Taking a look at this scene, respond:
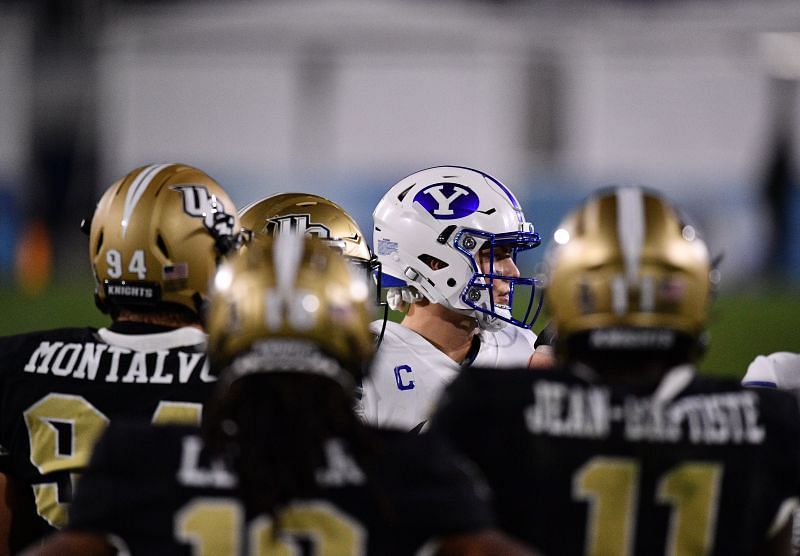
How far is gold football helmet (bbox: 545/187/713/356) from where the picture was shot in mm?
2326

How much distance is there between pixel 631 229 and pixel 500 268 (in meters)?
2.06

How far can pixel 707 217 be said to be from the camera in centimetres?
1905

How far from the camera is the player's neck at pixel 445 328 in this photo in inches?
171

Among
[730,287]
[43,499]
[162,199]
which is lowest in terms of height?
[730,287]

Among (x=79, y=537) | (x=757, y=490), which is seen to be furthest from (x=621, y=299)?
(x=79, y=537)

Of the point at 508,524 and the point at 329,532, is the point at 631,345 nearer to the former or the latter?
the point at 508,524

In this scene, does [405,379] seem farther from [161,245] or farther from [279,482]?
[279,482]

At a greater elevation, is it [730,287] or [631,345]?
[631,345]

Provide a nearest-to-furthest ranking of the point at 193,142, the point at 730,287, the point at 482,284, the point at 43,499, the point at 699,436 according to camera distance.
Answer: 1. the point at 699,436
2. the point at 43,499
3. the point at 482,284
4. the point at 730,287
5. the point at 193,142

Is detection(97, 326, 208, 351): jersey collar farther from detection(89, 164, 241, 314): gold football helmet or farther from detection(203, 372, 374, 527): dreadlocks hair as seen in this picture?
detection(203, 372, 374, 527): dreadlocks hair

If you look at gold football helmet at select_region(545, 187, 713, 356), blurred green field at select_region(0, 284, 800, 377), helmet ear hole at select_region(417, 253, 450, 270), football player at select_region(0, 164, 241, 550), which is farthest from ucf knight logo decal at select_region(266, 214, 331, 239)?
blurred green field at select_region(0, 284, 800, 377)

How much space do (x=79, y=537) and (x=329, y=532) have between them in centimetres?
42

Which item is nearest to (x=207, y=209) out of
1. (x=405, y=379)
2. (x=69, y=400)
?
(x=69, y=400)

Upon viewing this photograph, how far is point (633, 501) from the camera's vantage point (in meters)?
2.29
